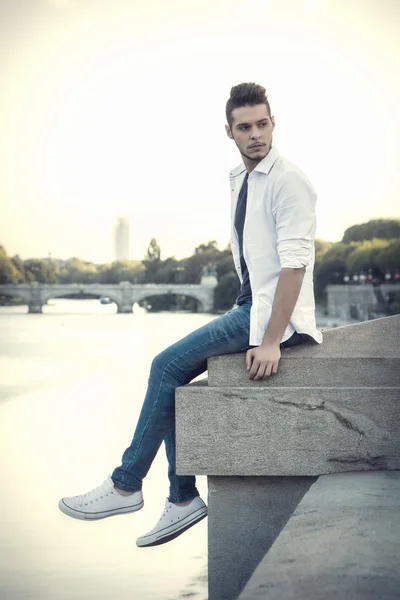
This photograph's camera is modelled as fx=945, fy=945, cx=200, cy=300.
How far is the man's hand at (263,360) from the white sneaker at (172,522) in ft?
1.61

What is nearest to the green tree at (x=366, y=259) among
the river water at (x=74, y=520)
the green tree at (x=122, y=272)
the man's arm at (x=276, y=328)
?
the river water at (x=74, y=520)

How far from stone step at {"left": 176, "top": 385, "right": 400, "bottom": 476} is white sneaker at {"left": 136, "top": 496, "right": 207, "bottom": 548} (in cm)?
19

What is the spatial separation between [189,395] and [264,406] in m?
0.23

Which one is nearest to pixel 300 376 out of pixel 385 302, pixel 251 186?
pixel 251 186

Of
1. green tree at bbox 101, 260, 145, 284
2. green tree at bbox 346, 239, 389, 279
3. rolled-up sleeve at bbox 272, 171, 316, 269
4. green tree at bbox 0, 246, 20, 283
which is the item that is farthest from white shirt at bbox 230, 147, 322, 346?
green tree at bbox 101, 260, 145, 284

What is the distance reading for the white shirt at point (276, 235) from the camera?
285 cm

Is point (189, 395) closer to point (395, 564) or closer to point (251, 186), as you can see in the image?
point (251, 186)

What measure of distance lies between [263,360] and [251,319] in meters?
0.16

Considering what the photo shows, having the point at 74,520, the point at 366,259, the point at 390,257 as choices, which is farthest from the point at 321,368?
the point at 366,259

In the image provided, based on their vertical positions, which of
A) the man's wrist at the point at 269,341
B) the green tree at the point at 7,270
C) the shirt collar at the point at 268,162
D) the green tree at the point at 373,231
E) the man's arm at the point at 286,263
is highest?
the green tree at the point at 373,231

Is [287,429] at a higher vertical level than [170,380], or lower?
lower

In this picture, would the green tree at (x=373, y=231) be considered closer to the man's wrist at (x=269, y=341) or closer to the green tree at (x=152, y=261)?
the green tree at (x=152, y=261)

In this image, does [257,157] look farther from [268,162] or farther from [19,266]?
[19,266]

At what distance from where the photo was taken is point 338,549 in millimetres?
1973
